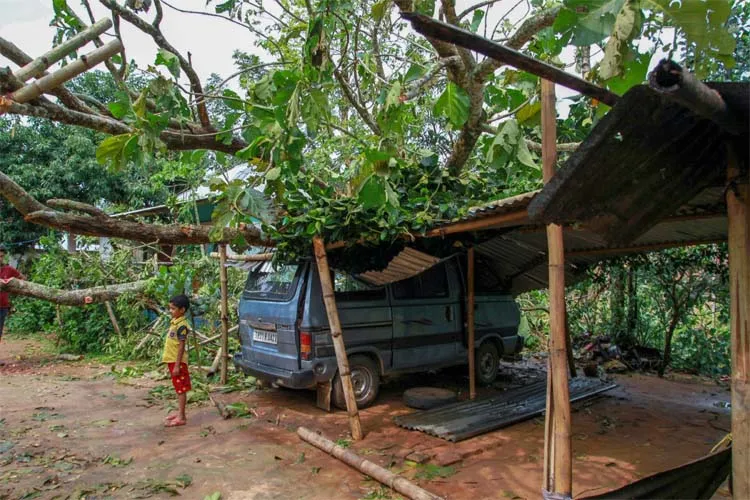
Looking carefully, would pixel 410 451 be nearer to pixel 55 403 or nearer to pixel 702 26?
pixel 702 26

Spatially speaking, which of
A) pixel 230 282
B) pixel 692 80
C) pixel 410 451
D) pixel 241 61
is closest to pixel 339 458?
pixel 410 451

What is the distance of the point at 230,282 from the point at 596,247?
6.94m

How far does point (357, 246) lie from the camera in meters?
6.74

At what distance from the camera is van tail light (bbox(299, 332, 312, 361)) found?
5.79 m

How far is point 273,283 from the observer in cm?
653

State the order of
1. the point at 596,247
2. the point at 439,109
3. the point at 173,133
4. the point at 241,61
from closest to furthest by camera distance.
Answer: the point at 439,109, the point at 173,133, the point at 596,247, the point at 241,61

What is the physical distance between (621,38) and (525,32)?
364cm

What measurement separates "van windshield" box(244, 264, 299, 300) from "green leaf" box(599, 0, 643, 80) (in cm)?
460

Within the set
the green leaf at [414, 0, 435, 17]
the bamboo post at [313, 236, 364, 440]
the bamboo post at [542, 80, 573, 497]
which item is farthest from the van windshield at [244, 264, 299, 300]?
the bamboo post at [542, 80, 573, 497]

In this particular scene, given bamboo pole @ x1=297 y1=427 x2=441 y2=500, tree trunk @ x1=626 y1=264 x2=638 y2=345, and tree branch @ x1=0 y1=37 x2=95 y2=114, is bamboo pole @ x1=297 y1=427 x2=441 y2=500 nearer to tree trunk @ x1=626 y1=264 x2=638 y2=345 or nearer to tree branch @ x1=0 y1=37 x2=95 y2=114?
tree branch @ x1=0 y1=37 x2=95 y2=114

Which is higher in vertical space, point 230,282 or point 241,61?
point 241,61

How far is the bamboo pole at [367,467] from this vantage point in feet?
12.2

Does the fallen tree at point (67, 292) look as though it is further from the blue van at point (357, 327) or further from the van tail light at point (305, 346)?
the van tail light at point (305, 346)

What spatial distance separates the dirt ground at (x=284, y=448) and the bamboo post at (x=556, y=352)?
1.11 meters
